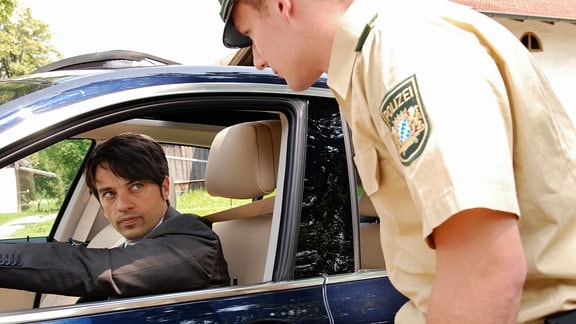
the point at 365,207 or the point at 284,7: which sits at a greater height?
the point at 284,7

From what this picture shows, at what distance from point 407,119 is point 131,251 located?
1239 mm

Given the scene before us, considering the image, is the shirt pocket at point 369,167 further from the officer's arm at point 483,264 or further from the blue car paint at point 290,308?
the blue car paint at point 290,308

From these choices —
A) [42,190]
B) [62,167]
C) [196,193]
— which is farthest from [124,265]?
[42,190]

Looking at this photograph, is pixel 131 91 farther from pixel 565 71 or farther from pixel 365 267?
pixel 565 71

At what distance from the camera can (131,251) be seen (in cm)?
191

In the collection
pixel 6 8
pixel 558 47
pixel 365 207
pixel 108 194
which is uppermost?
pixel 6 8

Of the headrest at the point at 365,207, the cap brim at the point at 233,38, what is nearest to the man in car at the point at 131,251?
the headrest at the point at 365,207

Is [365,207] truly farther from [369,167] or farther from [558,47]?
[558,47]

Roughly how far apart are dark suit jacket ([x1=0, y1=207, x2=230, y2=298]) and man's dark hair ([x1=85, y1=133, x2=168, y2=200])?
0.29 metres

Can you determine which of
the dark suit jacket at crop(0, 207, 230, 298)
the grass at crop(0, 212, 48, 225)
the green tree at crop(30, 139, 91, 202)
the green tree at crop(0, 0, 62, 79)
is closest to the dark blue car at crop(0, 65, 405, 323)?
the dark suit jacket at crop(0, 207, 230, 298)

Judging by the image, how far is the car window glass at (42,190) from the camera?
3217mm

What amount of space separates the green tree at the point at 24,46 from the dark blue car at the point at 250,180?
143ft

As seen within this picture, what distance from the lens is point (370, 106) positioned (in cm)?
99

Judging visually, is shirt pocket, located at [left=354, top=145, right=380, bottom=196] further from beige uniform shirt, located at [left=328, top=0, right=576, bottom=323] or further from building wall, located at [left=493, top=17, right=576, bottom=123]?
building wall, located at [left=493, top=17, right=576, bottom=123]
